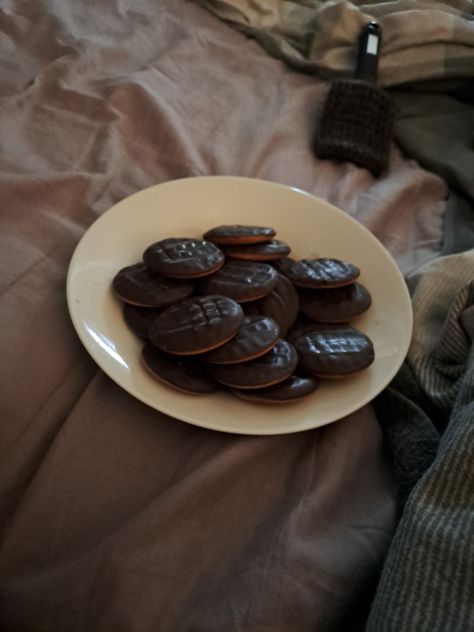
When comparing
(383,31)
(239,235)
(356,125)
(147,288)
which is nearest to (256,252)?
(239,235)

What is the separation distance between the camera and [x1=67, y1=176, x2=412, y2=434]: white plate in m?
0.56

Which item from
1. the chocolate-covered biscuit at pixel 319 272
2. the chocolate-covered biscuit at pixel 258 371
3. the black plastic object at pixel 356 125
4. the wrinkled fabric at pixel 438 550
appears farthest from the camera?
the black plastic object at pixel 356 125

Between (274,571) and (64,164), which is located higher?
(64,164)

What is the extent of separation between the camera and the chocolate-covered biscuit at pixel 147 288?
61cm

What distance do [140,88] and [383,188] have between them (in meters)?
0.38

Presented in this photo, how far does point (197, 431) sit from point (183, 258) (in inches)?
7.1

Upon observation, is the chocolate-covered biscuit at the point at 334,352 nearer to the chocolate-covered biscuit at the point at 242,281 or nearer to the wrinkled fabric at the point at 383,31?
the chocolate-covered biscuit at the point at 242,281

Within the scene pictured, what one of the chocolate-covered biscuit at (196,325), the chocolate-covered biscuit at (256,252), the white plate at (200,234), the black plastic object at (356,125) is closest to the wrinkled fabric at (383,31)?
the black plastic object at (356,125)

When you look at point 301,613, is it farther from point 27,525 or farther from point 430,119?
point 430,119

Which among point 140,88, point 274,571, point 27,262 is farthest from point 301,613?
point 140,88

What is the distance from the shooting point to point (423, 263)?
79cm

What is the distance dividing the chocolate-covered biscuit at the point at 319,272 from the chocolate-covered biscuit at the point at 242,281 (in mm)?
33

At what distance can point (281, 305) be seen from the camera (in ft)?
2.10

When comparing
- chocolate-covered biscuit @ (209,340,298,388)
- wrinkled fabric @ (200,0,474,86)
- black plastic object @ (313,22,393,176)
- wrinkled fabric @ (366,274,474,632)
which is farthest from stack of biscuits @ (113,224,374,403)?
wrinkled fabric @ (200,0,474,86)
